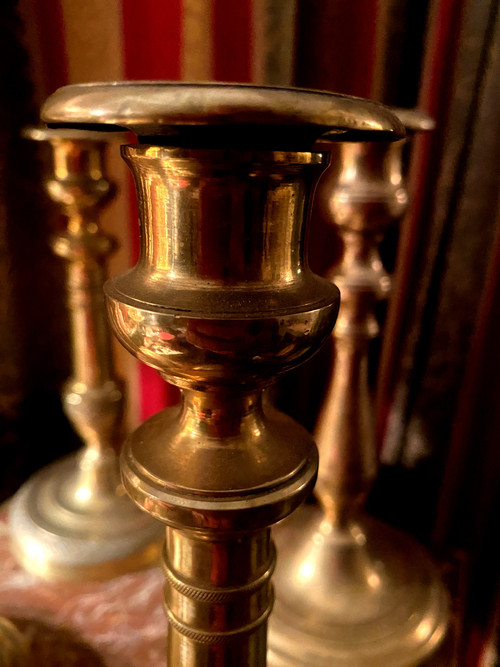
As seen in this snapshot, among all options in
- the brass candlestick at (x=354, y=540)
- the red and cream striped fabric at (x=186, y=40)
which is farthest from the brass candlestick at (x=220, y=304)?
the red and cream striped fabric at (x=186, y=40)

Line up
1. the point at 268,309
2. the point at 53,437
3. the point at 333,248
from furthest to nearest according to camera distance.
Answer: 1. the point at 53,437
2. the point at 333,248
3. the point at 268,309

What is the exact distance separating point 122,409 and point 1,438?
0.28 meters

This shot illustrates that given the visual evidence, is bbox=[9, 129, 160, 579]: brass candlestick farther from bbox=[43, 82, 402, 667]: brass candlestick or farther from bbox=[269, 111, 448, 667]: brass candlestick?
bbox=[43, 82, 402, 667]: brass candlestick

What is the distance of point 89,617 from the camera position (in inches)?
27.1

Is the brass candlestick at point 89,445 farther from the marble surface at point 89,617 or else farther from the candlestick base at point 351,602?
the candlestick base at point 351,602

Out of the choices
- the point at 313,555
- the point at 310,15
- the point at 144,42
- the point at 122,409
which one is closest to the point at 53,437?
the point at 122,409

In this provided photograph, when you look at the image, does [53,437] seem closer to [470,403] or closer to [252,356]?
[470,403]

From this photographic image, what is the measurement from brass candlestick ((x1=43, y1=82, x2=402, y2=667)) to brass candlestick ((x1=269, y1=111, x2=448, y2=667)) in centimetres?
25

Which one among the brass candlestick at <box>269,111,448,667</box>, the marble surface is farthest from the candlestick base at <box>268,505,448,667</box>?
the marble surface

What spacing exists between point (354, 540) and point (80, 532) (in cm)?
36

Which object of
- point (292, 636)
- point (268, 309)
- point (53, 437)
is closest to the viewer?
point (268, 309)

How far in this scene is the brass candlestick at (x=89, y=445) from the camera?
0.67m

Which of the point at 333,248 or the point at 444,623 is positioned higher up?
the point at 333,248

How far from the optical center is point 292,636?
24.6 inches
